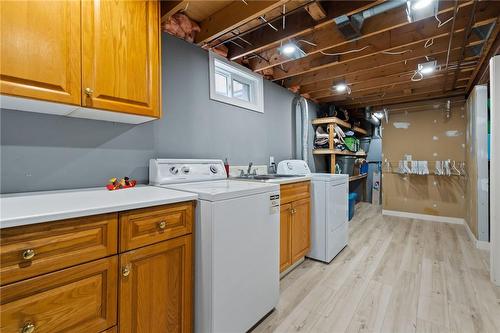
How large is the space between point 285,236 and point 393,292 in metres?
1.01

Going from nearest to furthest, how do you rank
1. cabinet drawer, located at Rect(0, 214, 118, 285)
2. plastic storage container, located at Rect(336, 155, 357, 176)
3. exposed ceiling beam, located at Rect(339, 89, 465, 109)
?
cabinet drawer, located at Rect(0, 214, 118, 285)
exposed ceiling beam, located at Rect(339, 89, 465, 109)
plastic storage container, located at Rect(336, 155, 357, 176)

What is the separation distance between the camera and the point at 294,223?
2.28 meters

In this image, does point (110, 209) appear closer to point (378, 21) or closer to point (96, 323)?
point (96, 323)

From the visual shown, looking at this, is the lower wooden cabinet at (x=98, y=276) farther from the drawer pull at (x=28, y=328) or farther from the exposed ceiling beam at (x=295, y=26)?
the exposed ceiling beam at (x=295, y=26)

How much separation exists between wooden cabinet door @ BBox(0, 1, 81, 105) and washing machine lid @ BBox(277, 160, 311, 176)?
232cm

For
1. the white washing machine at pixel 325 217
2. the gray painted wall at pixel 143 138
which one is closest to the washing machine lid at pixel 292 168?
the gray painted wall at pixel 143 138

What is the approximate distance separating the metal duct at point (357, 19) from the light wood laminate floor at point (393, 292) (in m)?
2.23

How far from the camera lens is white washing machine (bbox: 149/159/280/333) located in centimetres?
129

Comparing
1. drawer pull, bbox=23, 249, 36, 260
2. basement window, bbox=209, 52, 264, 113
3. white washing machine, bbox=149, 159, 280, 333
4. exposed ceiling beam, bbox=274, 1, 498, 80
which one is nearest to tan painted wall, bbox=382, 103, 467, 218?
exposed ceiling beam, bbox=274, 1, 498, 80

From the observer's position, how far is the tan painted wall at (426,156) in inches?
159

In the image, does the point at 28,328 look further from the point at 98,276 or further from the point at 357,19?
the point at 357,19

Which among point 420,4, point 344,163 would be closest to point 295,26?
point 420,4

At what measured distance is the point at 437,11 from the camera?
1671mm

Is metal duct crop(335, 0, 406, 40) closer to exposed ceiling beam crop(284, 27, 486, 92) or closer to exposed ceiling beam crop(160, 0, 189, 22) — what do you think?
exposed ceiling beam crop(284, 27, 486, 92)
